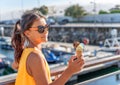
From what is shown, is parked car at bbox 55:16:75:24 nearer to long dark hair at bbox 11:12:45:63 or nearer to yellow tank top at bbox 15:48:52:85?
long dark hair at bbox 11:12:45:63

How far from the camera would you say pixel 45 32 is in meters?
1.88

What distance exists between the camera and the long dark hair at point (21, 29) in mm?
1835

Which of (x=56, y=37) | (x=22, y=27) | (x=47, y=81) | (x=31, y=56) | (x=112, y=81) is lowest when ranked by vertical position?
(x=56, y=37)

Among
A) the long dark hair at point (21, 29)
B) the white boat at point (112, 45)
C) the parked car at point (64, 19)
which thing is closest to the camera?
the long dark hair at point (21, 29)

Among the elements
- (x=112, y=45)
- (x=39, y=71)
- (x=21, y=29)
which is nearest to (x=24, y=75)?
(x=39, y=71)

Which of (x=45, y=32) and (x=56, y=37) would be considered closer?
(x=45, y=32)

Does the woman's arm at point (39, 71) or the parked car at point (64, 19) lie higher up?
the woman's arm at point (39, 71)

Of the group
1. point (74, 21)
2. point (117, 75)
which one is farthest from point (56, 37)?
point (117, 75)

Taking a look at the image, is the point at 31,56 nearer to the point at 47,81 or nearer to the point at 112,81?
the point at 47,81

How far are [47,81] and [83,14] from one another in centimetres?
5030

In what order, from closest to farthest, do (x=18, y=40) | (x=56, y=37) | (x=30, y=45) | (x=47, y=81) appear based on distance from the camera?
(x=47, y=81)
(x=30, y=45)
(x=18, y=40)
(x=56, y=37)

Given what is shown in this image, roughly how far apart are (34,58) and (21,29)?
0.78 ft

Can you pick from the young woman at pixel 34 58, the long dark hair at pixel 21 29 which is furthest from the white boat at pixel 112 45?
the young woman at pixel 34 58

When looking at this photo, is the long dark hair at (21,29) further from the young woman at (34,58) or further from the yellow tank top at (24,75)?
the yellow tank top at (24,75)
